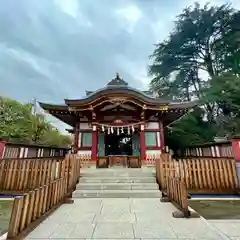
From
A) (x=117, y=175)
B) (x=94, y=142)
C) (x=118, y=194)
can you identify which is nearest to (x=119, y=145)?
(x=94, y=142)

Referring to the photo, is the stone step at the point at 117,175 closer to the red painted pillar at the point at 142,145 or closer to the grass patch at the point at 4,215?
the grass patch at the point at 4,215

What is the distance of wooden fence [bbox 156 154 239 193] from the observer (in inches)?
254

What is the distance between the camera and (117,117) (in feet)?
40.4

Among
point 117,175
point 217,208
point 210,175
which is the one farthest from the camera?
point 117,175

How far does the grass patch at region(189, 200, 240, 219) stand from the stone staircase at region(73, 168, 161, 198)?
1.32m

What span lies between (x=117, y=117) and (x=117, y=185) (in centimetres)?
610

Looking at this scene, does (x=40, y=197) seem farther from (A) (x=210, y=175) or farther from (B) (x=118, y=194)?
(A) (x=210, y=175)

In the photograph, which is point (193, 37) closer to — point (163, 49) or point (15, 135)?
point (163, 49)

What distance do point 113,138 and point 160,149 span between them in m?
4.39

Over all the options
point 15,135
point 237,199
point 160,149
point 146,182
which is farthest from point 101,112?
point 15,135

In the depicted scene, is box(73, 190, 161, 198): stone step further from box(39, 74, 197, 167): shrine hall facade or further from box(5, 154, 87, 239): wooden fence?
box(39, 74, 197, 167): shrine hall facade

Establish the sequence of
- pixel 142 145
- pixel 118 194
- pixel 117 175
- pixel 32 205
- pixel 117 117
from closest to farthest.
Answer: pixel 32 205
pixel 118 194
pixel 117 175
pixel 142 145
pixel 117 117

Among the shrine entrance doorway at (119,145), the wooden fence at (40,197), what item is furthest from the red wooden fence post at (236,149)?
the shrine entrance doorway at (119,145)

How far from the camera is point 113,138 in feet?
49.3
